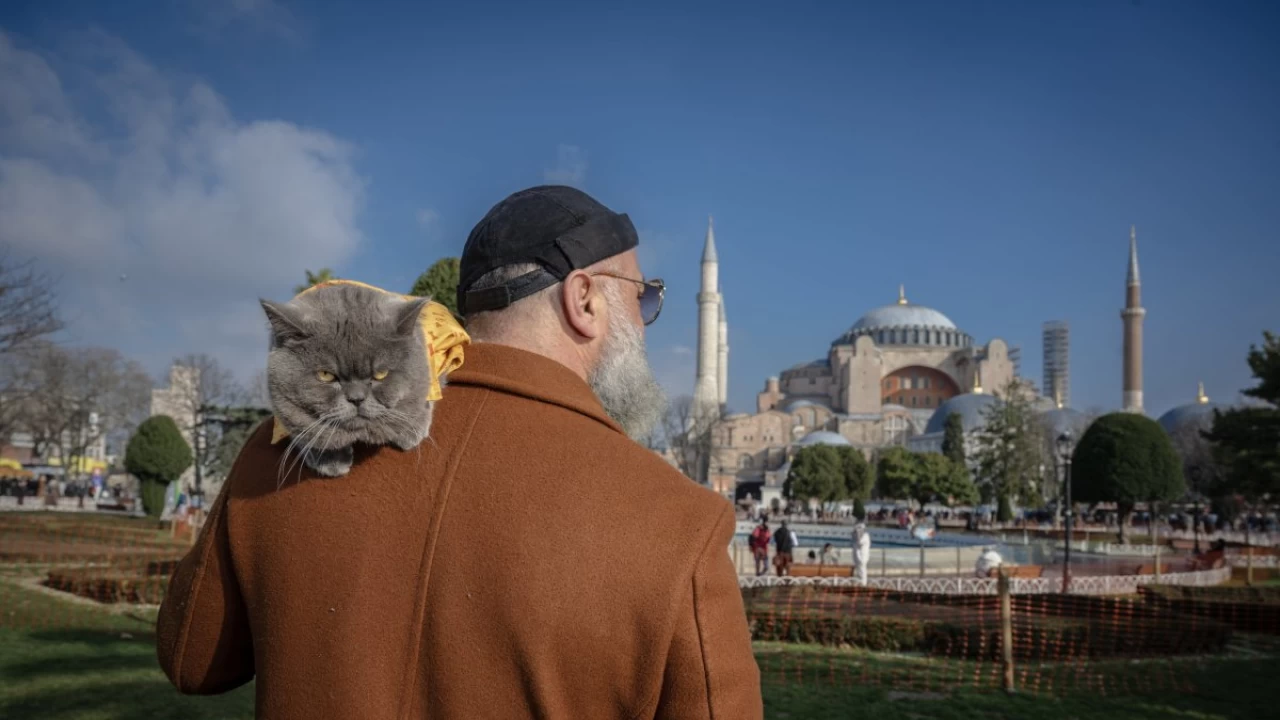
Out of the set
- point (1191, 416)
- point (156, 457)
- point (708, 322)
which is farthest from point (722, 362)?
point (156, 457)

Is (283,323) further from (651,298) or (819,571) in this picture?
(819,571)

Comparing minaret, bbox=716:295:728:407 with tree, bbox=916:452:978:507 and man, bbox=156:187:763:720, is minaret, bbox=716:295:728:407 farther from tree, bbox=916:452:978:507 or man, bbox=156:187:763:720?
man, bbox=156:187:763:720

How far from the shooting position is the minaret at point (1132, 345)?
69562 millimetres

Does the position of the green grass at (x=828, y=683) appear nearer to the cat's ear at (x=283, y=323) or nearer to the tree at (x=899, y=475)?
the cat's ear at (x=283, y=323)

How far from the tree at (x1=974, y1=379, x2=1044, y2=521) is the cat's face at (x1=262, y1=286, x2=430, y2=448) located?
141 feet

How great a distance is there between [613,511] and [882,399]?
95.6 metres

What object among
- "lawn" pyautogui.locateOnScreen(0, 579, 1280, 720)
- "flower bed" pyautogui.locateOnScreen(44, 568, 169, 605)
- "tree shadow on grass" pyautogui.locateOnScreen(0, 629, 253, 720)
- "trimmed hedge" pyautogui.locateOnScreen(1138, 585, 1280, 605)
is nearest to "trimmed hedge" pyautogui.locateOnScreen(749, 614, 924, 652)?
"lawn" pyautogui.locateOnScreen(0, 579, 1280, 720)

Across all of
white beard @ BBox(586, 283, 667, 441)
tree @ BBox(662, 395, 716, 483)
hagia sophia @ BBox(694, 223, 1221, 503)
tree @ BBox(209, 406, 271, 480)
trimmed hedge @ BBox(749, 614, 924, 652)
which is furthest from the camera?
hagia sophia @ BBox(694, 223, 1221, 503)

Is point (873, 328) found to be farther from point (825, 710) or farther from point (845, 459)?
point (825, 710)

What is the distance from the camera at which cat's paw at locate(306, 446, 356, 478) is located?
5.04 ft

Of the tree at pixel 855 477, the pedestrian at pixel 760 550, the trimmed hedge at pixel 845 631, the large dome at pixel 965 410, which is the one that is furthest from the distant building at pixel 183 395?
the large dome at pixel 965 410

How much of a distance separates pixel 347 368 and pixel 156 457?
28821 mm

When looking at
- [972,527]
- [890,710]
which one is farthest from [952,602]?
[972,527]

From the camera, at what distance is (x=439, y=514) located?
4.72 ft
